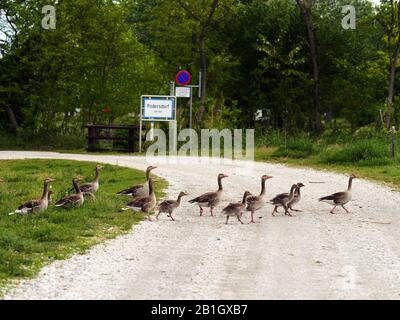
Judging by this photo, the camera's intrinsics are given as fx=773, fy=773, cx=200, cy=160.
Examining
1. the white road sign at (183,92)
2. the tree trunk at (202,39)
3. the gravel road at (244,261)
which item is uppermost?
the tree trunk at (202,39)

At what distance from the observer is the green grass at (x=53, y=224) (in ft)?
35.8

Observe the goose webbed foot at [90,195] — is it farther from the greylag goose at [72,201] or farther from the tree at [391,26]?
the tree at [391,26]

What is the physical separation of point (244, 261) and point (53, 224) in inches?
167

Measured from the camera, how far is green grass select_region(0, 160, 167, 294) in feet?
35.8

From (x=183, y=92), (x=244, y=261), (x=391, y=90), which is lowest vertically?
(x=244, y=261)

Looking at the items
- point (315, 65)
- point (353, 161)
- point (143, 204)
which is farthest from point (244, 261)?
point (315, 65)

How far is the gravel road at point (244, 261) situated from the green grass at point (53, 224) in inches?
13.2

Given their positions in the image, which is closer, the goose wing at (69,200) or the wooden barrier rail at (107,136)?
the goose wing at (69,200)

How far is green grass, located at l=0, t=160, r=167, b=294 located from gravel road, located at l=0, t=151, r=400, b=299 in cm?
34

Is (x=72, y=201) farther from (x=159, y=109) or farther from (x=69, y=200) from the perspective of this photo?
(x=159, y=109)

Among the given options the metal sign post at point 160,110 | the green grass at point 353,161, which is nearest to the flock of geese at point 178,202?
the green grass at point 353,161

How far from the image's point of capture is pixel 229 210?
14797 millimetres

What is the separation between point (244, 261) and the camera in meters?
11.1
